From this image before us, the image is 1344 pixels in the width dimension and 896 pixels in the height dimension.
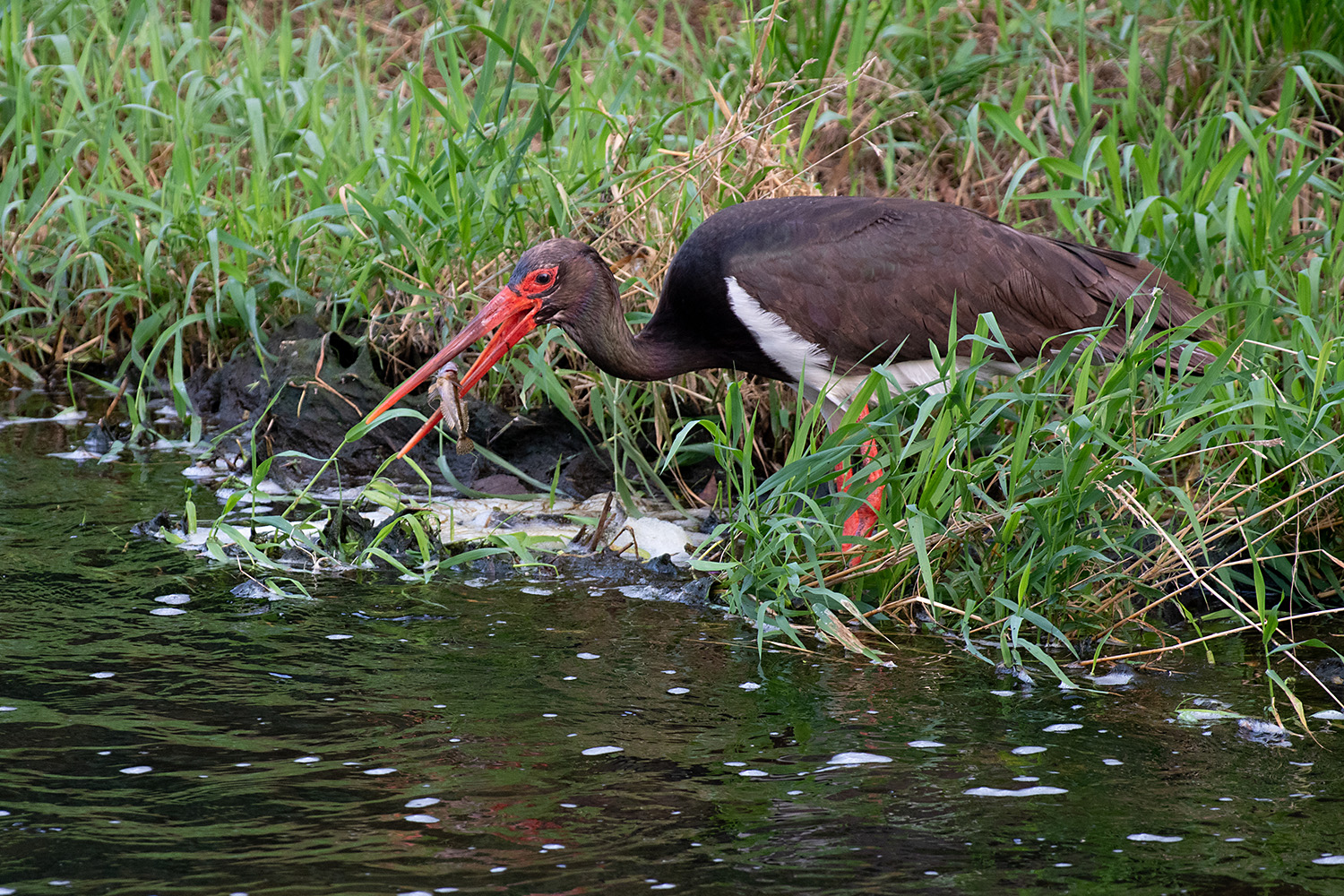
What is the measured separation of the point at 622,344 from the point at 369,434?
118cm

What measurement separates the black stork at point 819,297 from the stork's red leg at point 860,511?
10.9 inches

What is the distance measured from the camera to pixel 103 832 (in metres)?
2.70

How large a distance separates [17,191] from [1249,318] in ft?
15.4

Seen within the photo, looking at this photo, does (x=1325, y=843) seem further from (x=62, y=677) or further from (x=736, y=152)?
(x=736, y=152)

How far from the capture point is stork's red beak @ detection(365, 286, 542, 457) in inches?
180

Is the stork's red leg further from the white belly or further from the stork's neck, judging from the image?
the stork's neck

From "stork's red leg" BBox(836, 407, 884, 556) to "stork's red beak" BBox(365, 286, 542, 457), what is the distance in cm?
106

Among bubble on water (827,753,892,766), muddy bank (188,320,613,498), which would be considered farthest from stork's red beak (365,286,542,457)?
bubble on water (827,753,892,766)

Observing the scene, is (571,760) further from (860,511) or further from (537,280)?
(537,280)

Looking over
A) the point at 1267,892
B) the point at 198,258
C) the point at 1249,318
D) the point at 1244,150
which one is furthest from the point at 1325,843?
the point at 198,258

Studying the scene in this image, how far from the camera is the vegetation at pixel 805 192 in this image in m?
3.84

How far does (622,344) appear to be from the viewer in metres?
4.64

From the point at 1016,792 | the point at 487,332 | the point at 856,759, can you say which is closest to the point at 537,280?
the point at 487,332

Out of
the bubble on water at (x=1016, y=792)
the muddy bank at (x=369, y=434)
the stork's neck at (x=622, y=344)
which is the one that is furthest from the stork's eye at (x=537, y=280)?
the bubble on water at (x=1016, y=792)
